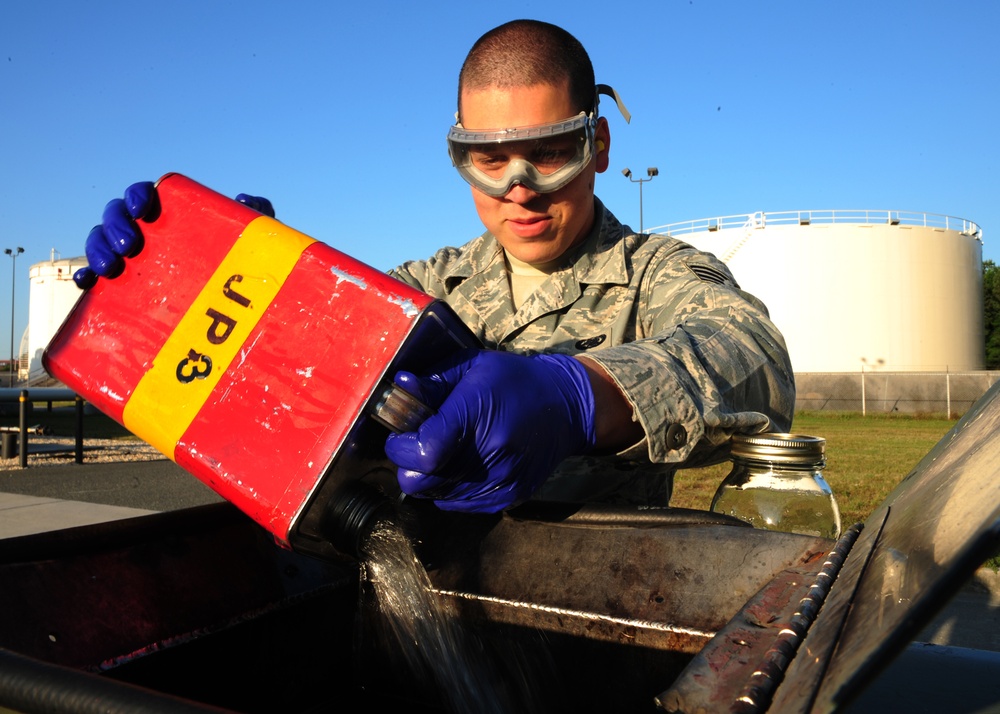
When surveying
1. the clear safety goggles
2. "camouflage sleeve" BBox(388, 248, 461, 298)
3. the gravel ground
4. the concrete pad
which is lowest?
the gravel ground

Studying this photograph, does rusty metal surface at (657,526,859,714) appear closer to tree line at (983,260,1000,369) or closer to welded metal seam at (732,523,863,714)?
welded metal seam at (732,523,863,714)

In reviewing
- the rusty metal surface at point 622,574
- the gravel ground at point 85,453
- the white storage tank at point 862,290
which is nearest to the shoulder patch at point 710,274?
the rusty metal surface at point 622,574

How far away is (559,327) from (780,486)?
776 mm

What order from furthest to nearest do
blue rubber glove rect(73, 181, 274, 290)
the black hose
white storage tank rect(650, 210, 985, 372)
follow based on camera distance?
white storage tank rect(650, 210, 985, 372), blue rubber glove rect(73, 181, 274, 290), the black hose

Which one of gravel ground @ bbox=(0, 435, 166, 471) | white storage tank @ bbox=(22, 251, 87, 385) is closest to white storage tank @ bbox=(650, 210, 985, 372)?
gravel ground @ bbox=(0, 435, 166, 471)

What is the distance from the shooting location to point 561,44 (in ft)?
6.64

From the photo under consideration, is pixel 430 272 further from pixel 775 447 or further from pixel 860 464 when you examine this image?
pixel 860 464

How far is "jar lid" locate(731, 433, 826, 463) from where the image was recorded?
168 centimetres

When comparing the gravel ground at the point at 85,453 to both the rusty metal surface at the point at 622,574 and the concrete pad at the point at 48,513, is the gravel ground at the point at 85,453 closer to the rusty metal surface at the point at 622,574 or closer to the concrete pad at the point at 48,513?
the concrete pad at the point at 48,513

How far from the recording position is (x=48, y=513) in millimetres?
5484

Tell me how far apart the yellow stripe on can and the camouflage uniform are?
59 cm

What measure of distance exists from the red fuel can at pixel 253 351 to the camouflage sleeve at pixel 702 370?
37 cm

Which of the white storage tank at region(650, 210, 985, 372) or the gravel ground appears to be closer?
the gravel ground

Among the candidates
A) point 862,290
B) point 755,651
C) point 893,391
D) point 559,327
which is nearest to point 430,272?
point 559,327
